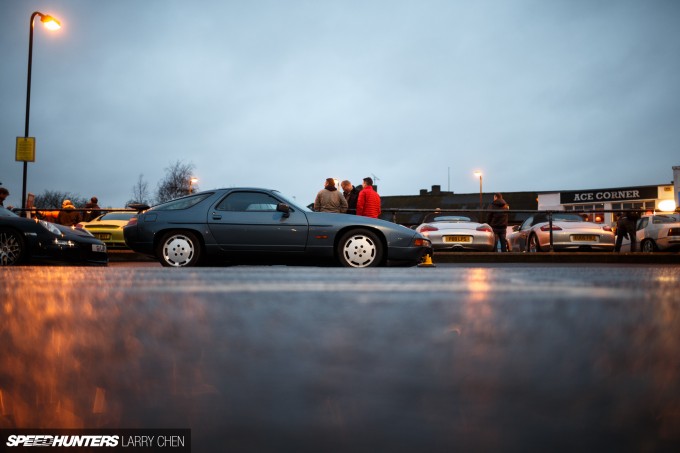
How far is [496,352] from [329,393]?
203 millimetres

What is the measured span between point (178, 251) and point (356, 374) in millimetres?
9563

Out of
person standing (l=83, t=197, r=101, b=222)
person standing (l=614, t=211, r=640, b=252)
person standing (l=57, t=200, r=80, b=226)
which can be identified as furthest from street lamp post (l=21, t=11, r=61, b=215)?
person standing (l=614, t=211, r=640, b=252)

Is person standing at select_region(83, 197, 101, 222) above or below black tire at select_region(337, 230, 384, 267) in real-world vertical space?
above

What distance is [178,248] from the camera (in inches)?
384

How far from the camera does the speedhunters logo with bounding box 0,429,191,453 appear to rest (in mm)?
443

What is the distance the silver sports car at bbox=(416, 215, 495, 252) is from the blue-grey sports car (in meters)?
5.07

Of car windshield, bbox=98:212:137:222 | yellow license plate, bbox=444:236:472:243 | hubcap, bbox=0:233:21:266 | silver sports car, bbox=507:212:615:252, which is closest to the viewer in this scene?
hubcap, bbox=0:233:21:266

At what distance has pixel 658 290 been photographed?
3.52 feet

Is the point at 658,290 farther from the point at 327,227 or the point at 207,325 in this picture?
the point at 327,227

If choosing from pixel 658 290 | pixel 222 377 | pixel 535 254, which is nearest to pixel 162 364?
pixel 222 377

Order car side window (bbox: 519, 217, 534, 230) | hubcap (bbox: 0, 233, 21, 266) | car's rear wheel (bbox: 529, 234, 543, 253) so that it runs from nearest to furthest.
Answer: hubcap (bbox: 0, 233, 21, 266), car's rear wheel (bbox: 529, 234, 543, 253), car side window (bbox: 519, 217, 534, 230)

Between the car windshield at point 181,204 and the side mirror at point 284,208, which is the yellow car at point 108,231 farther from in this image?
the side mirror at point 284,208

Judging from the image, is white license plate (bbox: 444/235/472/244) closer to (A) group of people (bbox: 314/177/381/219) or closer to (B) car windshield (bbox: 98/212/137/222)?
(A) group of people (bbox: 314/177/381/219)

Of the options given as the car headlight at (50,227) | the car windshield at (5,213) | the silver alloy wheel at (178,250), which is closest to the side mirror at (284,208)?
the silver alloy wheel at (178,250)
